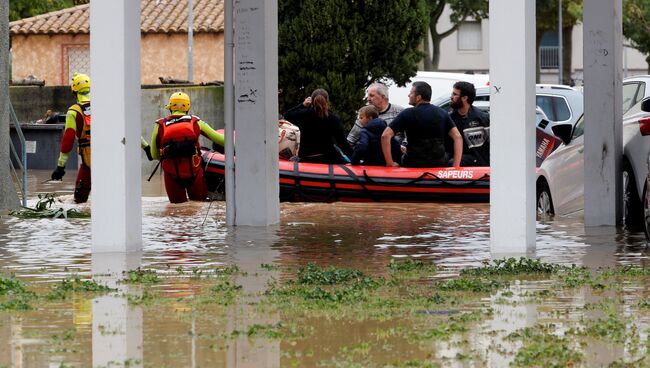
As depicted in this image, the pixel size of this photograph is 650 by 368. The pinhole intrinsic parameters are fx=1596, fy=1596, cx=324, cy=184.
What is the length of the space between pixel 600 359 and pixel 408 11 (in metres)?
26.2

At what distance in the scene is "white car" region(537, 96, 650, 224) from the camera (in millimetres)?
16406

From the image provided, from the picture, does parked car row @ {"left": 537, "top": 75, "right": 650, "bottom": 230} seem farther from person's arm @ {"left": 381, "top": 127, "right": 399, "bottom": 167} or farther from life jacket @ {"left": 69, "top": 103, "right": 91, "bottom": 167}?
life jacket @ {"left": 69, "top": 103, "right": 91, "bottom": 167}

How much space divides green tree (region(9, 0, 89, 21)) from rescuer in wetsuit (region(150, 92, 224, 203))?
37.4 metres

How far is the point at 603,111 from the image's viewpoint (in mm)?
17172

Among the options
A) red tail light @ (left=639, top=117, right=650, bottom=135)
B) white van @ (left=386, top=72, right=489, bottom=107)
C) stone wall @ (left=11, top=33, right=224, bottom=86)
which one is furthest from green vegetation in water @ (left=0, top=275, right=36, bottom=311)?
stone wall @ (left=11, top=33, right=224, bottom=86)

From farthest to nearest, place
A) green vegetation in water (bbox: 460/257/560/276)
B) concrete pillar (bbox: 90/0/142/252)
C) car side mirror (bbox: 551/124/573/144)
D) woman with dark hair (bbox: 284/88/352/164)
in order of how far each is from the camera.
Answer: woman with dark hair (bbox: 284/88/352/164), car side mirror (bbox: 551/124/573/144), concrete pillar (bbox: 90/0/142/252), green vegetation in water (bbox: 460/257/560/276)

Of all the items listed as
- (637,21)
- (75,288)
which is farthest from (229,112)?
(637,21)

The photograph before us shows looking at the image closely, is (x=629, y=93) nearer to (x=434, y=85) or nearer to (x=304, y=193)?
(x=304, y=193)

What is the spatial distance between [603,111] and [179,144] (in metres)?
6.04

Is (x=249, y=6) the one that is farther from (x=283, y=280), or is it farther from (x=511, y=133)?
(x=283, y=280)

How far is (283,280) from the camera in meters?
11.9

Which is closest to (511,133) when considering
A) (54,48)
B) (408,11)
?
(408,11)

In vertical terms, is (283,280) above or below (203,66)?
below

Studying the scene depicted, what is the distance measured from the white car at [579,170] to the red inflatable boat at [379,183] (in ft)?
3.93
